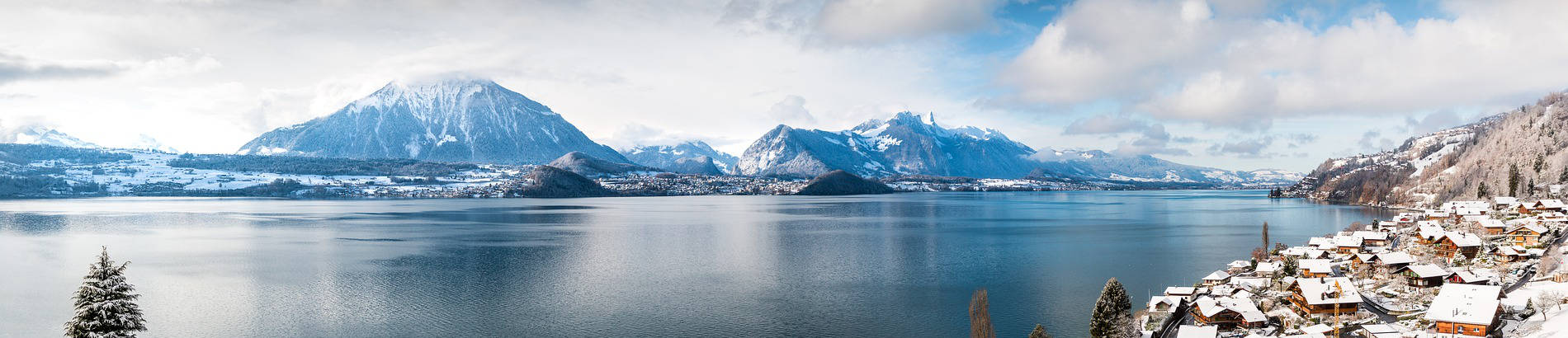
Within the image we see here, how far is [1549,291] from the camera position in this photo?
35938mm

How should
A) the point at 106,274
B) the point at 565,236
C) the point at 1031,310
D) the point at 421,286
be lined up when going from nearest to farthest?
1. the point at 106,274
2. the point at 1031,310
3. the point at 421,286
4. the point at 565,236

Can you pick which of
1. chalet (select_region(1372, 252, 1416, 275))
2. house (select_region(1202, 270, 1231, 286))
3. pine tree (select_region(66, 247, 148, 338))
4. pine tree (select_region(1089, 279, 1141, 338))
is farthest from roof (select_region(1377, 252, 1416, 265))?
pine tree (select_region(66, 247, 148, 338))

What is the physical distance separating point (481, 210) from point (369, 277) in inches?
4489

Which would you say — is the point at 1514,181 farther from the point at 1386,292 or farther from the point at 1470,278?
the point at 1386,292

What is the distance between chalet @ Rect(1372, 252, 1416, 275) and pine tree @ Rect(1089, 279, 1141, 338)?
2066 cm

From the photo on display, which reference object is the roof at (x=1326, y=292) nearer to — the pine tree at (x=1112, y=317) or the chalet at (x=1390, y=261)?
the pine tree at (x=1112, y=317)

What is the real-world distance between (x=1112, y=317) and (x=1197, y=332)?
378cm

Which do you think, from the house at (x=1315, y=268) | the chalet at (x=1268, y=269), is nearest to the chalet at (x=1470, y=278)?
the house at (x=1315, y=268)

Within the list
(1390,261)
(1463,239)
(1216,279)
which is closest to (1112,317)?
(1216,279)

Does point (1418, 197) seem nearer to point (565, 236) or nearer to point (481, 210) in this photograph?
point (565, 236)

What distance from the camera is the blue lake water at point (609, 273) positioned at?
4084cm

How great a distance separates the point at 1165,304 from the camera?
4206 cm

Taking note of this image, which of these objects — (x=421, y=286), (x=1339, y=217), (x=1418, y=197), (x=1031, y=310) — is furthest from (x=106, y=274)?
(x=1418, y=197)

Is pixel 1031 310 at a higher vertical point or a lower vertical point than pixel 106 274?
lower
